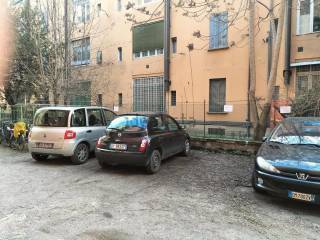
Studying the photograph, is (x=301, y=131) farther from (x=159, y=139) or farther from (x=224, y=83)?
(x=224, y=83)

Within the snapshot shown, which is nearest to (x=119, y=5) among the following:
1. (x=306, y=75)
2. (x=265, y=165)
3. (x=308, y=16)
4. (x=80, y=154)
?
(x=308, y=16)

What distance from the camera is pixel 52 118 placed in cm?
851

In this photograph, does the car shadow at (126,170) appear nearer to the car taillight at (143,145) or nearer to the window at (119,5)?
the car taillight at (143,145)

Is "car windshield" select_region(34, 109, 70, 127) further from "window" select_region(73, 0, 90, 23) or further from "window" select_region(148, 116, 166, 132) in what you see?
"window" select_region(73, 0, 90, 23)

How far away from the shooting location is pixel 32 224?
14.5ft

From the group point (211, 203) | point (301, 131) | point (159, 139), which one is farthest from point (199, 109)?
point (211, 203)

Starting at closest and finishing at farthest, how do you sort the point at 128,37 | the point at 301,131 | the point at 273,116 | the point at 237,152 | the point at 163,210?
the point at 163,210 → the point at 301,131 → the point at 237,152 → the point at 273,116 → the point at 128,37

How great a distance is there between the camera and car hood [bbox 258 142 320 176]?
4.91 meters

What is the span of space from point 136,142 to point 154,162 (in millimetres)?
738

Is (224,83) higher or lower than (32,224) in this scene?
higher

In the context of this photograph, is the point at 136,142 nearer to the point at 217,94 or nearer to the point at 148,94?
the point at 217,94

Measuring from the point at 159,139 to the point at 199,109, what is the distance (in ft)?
22.4

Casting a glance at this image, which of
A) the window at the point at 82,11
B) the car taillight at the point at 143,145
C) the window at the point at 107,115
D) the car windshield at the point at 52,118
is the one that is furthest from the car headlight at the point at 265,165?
the window at the point at 82,11

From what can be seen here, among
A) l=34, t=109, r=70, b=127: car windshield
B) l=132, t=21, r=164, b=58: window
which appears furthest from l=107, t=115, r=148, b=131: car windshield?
l=132, t=21, r=164, b=58: window
